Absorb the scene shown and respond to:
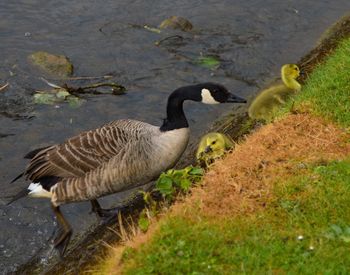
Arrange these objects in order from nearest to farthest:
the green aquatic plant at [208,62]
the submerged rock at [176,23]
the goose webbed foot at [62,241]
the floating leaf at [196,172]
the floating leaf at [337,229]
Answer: the floating leaf at [337,229] → the floating leaf at [196,172] → the goose webbed foot at [62,241] → the green aquatic plant at [208,62] → the submerged rock at [176,23]

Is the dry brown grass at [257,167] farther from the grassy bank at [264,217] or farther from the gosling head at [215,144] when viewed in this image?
the gosling head at [215,144]

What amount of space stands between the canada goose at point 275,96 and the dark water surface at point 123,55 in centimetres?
83

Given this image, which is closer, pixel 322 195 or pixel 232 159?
pixel 322 195

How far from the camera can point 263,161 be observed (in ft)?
21.3

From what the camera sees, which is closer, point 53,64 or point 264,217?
point 264,217

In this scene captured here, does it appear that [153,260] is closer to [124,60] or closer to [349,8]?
[124,60]

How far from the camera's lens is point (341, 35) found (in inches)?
474

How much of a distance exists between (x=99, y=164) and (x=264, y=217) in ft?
8.03

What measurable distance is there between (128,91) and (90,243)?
3.93 meters

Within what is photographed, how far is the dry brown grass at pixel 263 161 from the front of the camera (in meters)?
5.81

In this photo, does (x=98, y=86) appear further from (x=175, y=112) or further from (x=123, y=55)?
(x=175, y=112)

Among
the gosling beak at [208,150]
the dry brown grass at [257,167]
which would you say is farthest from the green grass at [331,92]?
the gosling beak at [208,150]

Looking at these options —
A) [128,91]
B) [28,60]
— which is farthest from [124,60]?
[28,60]

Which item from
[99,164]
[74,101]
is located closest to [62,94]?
[74,101]
